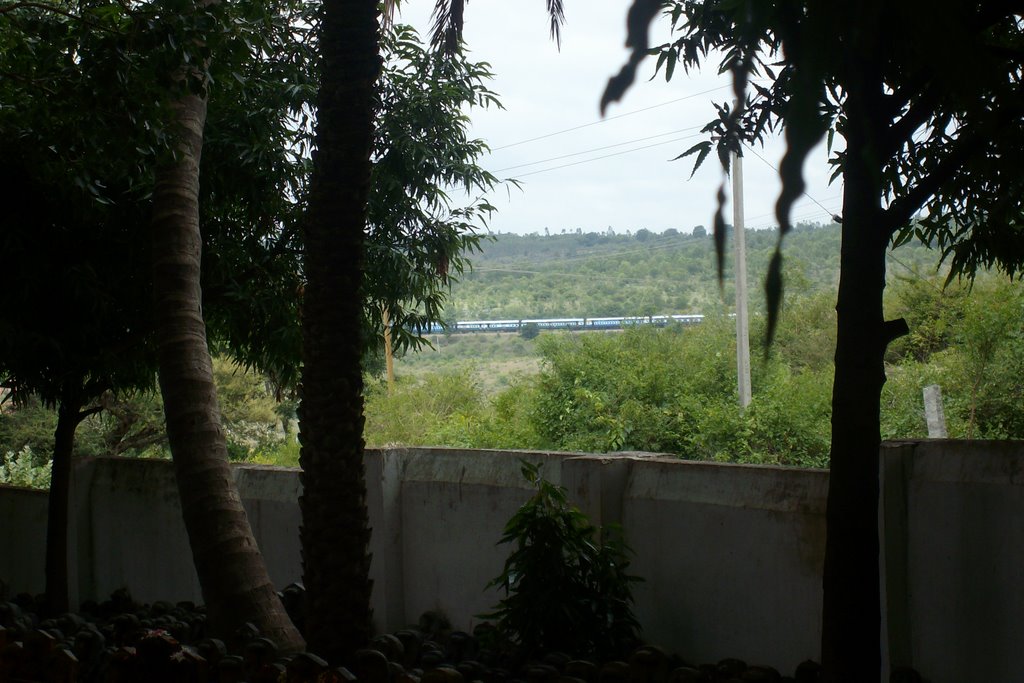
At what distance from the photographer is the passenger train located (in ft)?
87.5

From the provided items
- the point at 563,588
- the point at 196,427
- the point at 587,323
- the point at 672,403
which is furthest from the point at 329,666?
the point at 587,323

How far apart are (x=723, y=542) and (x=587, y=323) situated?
102 feet

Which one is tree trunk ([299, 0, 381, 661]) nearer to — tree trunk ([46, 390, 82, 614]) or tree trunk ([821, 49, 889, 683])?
tree trunk ([821, 49, 889, 683])

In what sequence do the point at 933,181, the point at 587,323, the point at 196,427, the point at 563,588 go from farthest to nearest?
the point at 587,323 → the point at 196,427 → the point at 563,588 → the point at 933,181

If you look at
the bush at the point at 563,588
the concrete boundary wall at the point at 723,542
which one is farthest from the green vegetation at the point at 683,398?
the bush at the point at 563,588

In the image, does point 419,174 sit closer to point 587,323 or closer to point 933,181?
point 933,181

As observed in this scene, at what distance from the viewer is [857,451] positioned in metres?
3.34

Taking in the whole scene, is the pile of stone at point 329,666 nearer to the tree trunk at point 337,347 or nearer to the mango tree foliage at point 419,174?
the tree trunk at point 337,347

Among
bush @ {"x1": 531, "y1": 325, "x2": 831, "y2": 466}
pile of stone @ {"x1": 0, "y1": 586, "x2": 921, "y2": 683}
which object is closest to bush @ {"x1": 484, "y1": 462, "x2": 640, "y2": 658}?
pile of stone @ {"x1": 0, "y1": 586, "x2": 921, "y2": 683}

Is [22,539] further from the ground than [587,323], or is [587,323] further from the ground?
[587,323]

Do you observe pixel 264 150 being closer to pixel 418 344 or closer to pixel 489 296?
pixel 418 344

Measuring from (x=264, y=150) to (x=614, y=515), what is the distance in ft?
14.8

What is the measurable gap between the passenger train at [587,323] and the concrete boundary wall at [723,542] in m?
3.92

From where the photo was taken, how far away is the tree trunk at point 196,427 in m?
5.46
